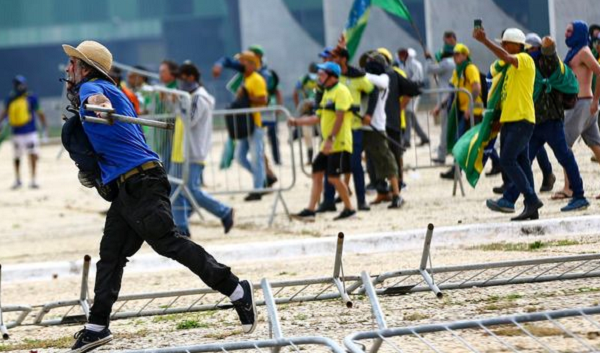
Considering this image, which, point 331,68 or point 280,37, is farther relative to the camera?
point 280,37

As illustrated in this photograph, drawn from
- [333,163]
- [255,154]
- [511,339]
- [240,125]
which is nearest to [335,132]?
[333,163]

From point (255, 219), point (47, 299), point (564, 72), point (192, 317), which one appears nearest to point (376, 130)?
point (255, 219)

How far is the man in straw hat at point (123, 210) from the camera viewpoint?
315 inches

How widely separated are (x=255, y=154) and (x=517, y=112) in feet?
17.8

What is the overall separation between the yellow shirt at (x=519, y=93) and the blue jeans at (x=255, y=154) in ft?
16.6

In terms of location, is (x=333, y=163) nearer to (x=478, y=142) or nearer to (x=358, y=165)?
(x=358, y=165)

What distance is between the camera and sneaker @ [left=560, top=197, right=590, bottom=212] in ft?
41.8

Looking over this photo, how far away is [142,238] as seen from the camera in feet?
26.7

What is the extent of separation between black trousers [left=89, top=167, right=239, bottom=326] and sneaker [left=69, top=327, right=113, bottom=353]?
7cm

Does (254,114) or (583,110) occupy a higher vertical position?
(583,110)

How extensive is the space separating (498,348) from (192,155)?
Answer: 7.59 m

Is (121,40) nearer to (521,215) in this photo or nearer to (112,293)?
(521,215)

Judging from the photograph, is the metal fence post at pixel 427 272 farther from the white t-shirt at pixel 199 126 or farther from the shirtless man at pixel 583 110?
the white t-shirt at pixel 199 126

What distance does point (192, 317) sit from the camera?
921cm
